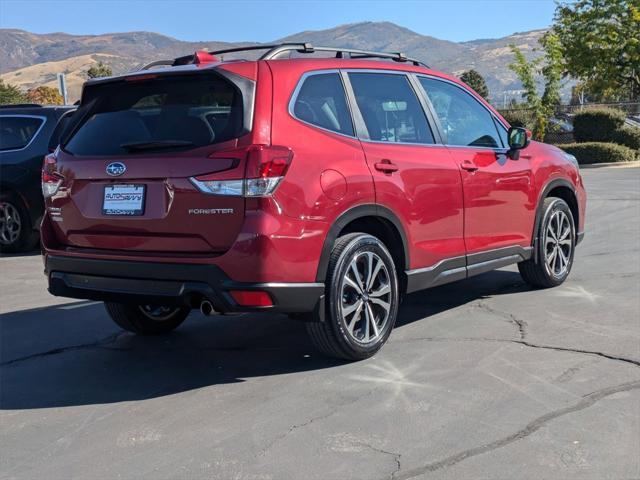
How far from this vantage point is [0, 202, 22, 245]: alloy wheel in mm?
10289

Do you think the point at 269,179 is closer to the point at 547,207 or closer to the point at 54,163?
the point at 54,163

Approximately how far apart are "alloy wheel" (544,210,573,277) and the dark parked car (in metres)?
6.31

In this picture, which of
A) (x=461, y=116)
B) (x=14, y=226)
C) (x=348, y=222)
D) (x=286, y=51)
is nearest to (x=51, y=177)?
(x=286, y=51)

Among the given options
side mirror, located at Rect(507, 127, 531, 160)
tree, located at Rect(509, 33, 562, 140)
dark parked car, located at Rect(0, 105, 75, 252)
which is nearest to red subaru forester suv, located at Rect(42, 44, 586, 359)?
side mirror, located at Rect(507, 127, 531, 160)

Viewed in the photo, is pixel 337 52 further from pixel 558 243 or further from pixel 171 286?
pixel 558 243

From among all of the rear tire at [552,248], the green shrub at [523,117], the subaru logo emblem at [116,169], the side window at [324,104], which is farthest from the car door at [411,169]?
the green shrub at [523,117]

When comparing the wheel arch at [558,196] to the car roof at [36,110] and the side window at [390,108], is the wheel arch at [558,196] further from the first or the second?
the car roof at [36,110]

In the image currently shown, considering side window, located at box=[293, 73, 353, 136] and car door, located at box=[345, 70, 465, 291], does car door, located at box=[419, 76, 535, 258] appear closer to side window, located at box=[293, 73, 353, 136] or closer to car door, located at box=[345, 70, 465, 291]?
car door, located at box=[345, 70, 465, 291]

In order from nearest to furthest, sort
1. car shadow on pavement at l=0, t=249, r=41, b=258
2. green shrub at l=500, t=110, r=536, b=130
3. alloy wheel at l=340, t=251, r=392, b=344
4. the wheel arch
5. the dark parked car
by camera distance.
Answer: alloy wheel at l=340, t=251, r=392, b=344, the wheel arch, the dark parked car, car shadow on pavement at l=0, t=249, r=41, b=258, green shrub at l=500, t=110, r=536, b=130

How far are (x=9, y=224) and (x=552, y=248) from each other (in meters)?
7.06

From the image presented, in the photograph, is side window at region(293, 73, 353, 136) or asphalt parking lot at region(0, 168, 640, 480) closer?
asphalt parking lot at region(0, 168, 640, 480)

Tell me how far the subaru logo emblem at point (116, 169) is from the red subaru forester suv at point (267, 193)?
1 centimetres

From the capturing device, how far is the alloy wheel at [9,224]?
405 inches

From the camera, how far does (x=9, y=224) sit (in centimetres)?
1034
